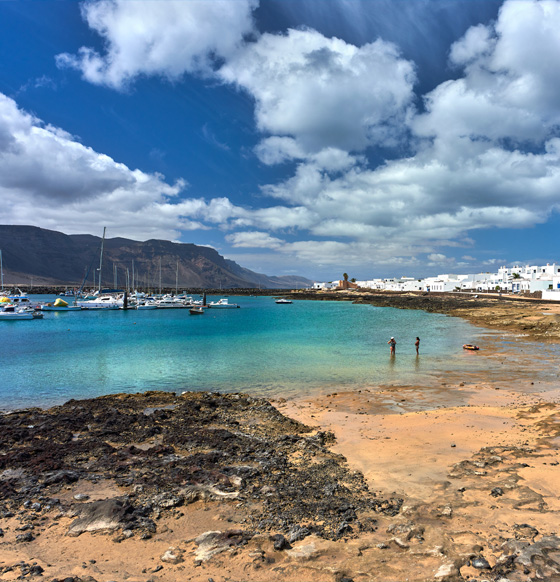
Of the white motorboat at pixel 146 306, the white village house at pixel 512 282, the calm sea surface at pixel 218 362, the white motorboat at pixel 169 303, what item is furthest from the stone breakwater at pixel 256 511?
the white village house at pixel 512 282

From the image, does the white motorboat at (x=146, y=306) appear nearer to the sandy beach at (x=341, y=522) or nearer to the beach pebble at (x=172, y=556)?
the sandy beach at (x=341, y=522)

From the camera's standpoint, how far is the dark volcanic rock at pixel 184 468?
24.2ft

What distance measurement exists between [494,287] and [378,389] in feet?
532

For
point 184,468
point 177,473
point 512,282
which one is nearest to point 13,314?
point 184,468

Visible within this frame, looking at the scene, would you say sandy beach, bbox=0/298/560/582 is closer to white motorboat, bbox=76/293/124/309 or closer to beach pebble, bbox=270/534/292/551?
beach pebble, bbox=270/534/292/551

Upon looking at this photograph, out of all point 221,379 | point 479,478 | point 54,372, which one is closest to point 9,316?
point 54,372

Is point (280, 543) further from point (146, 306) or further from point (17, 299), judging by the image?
point (17, 299)

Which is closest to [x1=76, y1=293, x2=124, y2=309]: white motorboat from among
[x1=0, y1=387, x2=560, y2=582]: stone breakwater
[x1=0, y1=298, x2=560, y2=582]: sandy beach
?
[x1=0, y1=387, x2=560, y2=582]: stone breakwater

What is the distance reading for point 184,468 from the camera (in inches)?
372

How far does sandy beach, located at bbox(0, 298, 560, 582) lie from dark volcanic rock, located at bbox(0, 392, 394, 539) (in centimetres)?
6

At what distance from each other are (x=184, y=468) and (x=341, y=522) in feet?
14.3

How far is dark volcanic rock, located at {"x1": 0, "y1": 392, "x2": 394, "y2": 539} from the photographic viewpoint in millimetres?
7375

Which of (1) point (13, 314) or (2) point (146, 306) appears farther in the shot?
(2) point (146, 306)

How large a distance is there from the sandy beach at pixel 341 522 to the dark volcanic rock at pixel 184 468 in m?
0.06
